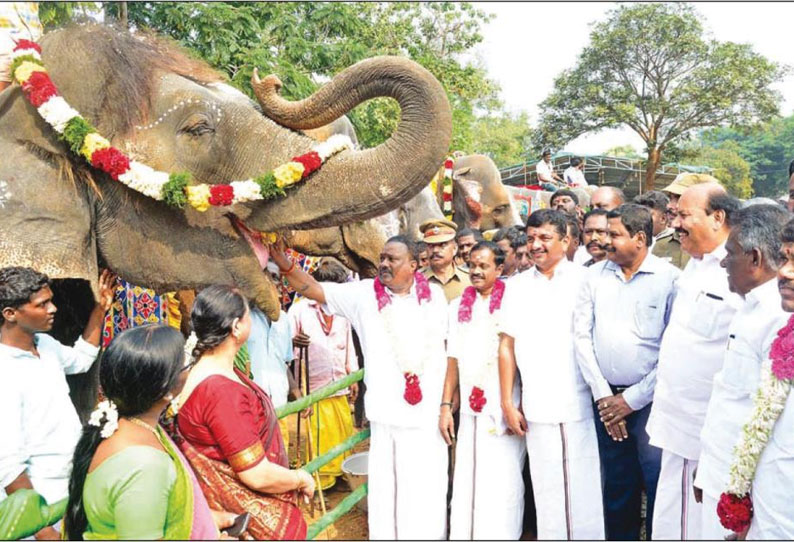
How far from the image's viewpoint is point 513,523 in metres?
3.98

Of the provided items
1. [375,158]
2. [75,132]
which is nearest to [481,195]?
[375,158]

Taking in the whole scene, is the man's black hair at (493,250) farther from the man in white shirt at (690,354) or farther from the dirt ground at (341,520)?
the dirt ground at (341,520)

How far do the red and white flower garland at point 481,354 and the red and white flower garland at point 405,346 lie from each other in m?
0.25

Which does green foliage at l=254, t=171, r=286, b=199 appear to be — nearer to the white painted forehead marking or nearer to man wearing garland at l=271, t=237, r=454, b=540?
the white painted forehead marking

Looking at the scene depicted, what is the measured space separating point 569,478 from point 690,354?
1.05 m

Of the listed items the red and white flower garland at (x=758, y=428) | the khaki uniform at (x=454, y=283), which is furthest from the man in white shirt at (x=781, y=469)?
the khaki uniform at (x=454, y=283)

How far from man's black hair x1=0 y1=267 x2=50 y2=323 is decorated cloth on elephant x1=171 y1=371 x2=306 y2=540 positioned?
32.4 inches

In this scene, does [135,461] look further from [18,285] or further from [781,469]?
[781,469]

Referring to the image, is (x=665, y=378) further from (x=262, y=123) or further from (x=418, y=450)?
(x=262, y=123)

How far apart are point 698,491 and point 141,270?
2720 mm

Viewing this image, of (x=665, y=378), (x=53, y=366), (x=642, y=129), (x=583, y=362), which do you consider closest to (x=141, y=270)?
(x=53, y=366)

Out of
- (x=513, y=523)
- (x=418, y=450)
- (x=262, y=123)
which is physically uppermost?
(x=262, y=123)

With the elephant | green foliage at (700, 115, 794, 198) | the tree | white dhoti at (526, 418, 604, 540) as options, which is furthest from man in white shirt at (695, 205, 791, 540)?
green foliage at (700, 115, 794, 198)

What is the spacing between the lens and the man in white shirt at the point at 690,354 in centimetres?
318
